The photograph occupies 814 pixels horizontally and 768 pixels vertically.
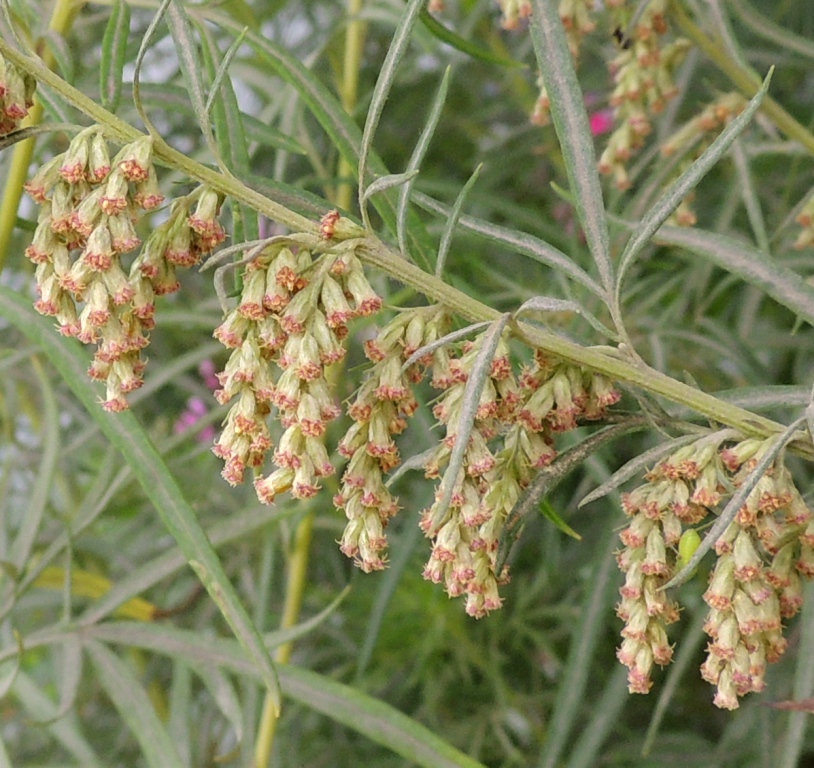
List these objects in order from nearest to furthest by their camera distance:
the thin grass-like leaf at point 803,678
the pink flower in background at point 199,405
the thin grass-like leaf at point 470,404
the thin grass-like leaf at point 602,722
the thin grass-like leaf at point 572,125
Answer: the thin grass-like leaf at point 470,404
the thin grass-like leaf at point 572,125
the thin grass-like leaf at point 803,678
the thin grass-like leaf at point 602,722
the pink flower in background at point 199,405

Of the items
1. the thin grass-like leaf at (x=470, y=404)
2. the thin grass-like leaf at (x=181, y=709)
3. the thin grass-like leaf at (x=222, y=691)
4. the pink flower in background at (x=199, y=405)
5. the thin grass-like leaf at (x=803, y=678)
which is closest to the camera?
the thin grass-like leaf at (x=470, y=404)

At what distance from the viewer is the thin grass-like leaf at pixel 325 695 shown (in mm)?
798

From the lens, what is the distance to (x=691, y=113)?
1.53 meters

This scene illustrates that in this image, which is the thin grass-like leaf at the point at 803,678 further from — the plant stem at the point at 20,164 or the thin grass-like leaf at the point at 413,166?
the plant stem at the point at 20,164

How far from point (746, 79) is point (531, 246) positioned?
433 millimetres

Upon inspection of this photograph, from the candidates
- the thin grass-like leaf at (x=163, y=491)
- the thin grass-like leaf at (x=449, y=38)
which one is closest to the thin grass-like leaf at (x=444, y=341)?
the thin grass-like leaf at (x=163, y=491)

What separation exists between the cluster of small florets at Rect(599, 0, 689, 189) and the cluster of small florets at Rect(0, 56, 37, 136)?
21.0 inches

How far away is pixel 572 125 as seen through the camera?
0.60m

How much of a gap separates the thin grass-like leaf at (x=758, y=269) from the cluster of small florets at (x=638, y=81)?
303 millimetres

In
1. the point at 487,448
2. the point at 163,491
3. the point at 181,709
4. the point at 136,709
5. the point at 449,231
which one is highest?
the point at 449,231

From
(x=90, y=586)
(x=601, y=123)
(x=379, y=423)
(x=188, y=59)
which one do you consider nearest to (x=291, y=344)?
(x=379, y=423)

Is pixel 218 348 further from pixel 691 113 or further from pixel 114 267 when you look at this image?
pixel 691 113

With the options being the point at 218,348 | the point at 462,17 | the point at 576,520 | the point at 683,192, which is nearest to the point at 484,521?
the point at 683,192

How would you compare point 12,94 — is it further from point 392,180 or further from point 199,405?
point 199,405
